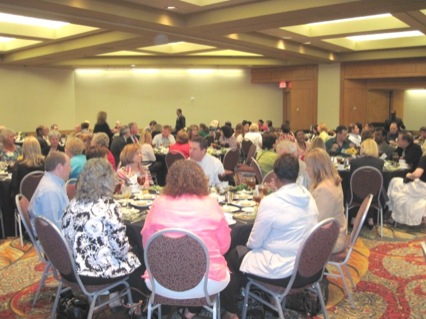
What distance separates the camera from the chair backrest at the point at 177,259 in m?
2.69

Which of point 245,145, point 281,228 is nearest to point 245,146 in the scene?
point 245,145

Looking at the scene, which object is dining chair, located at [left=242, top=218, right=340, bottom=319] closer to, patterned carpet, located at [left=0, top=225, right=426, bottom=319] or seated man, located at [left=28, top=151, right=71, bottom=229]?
patterned carpet, located at [left=0, top=225, right=426, bottom=319]

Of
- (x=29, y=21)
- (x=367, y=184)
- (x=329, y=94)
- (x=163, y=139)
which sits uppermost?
(x=29, y=21)

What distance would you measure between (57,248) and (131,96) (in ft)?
50.1

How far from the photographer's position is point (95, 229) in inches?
121

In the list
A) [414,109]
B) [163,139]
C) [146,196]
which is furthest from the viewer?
[414,109]

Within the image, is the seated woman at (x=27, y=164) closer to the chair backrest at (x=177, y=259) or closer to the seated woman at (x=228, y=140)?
the chair backrest at (x=177, y=259)

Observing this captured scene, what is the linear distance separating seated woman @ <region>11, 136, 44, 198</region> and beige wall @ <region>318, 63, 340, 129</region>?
41.7 feet

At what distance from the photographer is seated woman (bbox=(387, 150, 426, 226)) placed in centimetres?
623

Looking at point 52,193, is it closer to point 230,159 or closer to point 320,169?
point 320,169

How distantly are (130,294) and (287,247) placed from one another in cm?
128

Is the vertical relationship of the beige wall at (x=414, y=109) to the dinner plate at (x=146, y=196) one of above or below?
above

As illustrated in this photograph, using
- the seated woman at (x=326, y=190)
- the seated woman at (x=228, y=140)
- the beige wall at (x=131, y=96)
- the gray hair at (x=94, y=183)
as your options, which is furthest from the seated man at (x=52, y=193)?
the beige wall at (x=131, y=96)

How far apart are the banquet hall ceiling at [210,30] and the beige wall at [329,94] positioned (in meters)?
0.82
